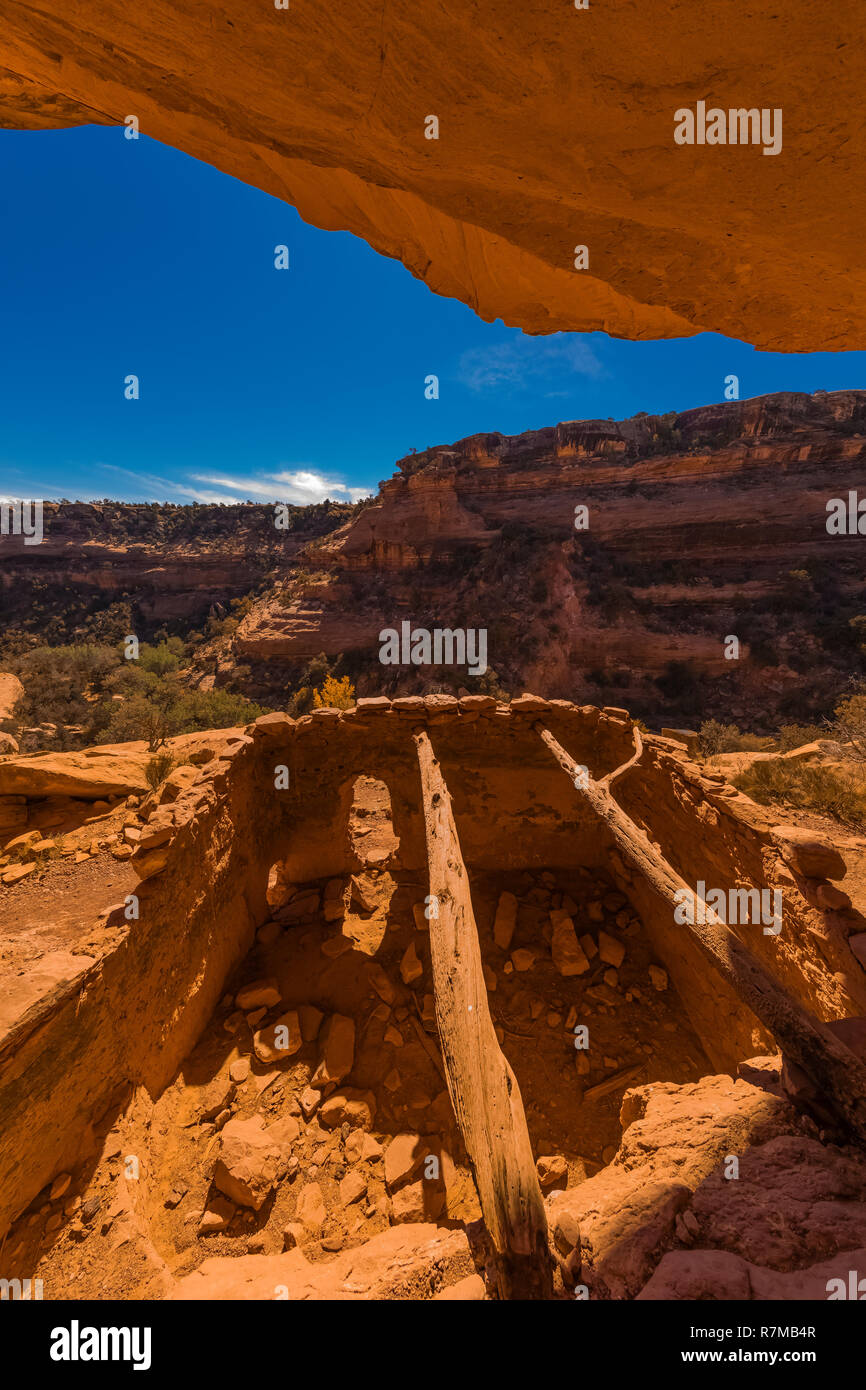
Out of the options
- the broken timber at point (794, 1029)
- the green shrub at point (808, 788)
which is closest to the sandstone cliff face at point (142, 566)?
the green shrub at point (808, 788)

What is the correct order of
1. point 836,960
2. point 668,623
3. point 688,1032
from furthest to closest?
1. point 668,623
2. point 688,1032
3. point 836,960

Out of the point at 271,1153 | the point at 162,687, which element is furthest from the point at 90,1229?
the point at 162,687

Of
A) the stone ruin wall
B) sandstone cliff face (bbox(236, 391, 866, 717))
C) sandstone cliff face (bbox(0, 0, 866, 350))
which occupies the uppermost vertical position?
sandstone cliff face (bbox(236, 391, 866, 717))

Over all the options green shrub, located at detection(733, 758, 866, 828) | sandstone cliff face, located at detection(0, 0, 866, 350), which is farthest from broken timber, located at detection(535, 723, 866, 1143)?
green shrub, located at detection(733, 758, 866, 828)

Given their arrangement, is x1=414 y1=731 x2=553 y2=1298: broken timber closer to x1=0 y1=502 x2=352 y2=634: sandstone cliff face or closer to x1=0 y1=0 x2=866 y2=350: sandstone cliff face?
x1=0 y1=0 x2=866 y2=350: sandstone cliff face

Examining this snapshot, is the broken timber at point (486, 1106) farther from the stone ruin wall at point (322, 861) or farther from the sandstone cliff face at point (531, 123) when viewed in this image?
Result: the sandstone cliff face at point (531, 123)

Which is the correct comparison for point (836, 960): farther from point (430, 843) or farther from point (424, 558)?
point (424, 558)

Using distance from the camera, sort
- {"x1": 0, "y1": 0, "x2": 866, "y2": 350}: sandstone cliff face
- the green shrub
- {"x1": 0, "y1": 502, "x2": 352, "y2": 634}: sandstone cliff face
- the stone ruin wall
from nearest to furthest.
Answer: {"x1": 0, "y1": 0, "x2": 866, "y2": 350}: sandstone cliff face < the stone ruin wall < the green shrub < {"x1": 0, "y1": 502, "x2": 352, "y2": 634}: sandstone cliff face
